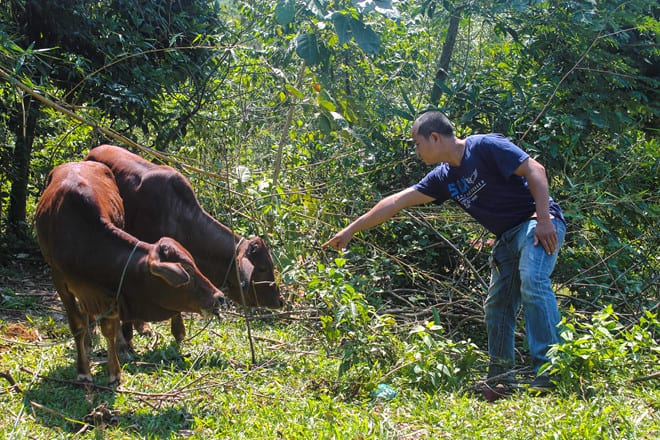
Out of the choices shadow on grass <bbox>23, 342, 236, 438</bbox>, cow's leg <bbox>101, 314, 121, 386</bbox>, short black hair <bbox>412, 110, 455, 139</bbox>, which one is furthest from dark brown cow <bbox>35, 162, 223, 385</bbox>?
short black hair <bbox>412, 110, 455, 139</bbox>

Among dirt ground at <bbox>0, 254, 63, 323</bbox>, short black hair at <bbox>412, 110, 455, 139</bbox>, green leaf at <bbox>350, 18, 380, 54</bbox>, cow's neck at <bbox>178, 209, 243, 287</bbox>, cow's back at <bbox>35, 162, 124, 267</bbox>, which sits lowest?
dirt ground at <bbox>0, 254, 63, 323</bbox>

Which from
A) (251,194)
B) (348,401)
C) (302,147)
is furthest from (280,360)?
(302,147)

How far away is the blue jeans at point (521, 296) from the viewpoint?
467 cm

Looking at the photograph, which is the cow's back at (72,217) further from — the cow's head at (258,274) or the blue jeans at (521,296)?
the blue jeans at (521,296)

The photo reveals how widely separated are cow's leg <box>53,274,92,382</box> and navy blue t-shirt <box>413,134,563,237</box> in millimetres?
2907

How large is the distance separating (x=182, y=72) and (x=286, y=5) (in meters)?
5.25

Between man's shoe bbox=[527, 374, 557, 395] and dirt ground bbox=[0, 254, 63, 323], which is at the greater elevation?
dirt ground bbox=[0, 254, 63, 323]

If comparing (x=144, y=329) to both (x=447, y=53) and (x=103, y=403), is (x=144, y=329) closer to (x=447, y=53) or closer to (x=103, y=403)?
(x=103, y=403)

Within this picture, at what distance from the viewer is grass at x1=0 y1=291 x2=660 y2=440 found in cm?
391

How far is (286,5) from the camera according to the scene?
4.40 m

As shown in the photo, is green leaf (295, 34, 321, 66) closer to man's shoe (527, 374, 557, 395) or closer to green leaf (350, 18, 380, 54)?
green leaf (350, 18, 380, 54)

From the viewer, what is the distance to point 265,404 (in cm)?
464

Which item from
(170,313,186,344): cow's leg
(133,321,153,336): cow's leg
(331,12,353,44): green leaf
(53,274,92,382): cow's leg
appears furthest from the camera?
(133,321,153,336): cow's leg

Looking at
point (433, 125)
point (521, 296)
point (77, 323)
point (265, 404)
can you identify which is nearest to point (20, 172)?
point (77, 323)
